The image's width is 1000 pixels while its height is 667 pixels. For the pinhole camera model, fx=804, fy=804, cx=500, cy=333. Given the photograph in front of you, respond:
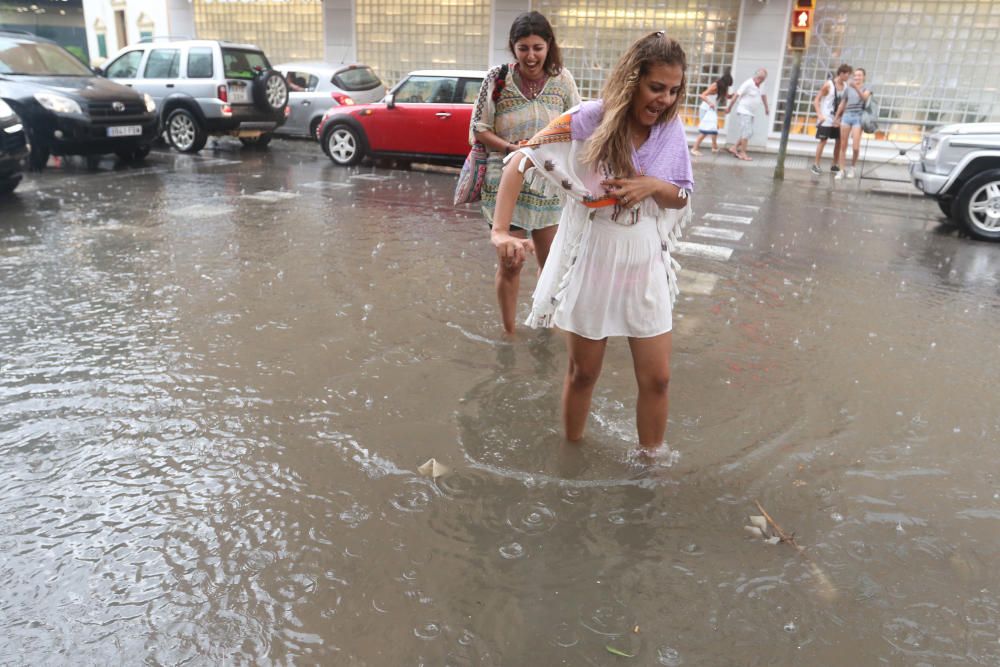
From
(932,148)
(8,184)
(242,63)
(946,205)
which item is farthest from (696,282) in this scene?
(242,63)

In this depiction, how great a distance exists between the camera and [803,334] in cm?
544

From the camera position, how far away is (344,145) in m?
13.6

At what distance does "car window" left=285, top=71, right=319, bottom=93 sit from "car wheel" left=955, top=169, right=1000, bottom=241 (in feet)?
38.3

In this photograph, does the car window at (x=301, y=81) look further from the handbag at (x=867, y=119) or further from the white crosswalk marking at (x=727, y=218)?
the handbag at (x=867, y=119)

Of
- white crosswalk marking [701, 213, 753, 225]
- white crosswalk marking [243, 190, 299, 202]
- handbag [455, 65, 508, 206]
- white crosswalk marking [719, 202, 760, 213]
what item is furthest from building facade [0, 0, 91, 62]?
handbag [455, 65, 508, 206]

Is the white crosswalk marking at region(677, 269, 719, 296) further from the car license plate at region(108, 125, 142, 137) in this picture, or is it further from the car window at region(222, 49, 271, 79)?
the car window at region(222, 49, 271, 79)

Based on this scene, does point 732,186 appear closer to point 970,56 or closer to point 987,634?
point 970,56

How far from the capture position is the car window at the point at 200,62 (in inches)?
564

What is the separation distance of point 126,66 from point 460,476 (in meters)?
14.5

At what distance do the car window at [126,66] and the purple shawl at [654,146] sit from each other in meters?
14.3

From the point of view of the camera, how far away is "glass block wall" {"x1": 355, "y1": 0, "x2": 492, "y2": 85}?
843 inches

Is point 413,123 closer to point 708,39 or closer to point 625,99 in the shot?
point 708,39

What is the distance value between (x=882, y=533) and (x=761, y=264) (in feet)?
15.5

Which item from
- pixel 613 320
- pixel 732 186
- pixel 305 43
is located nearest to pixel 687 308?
pixel 613 320
